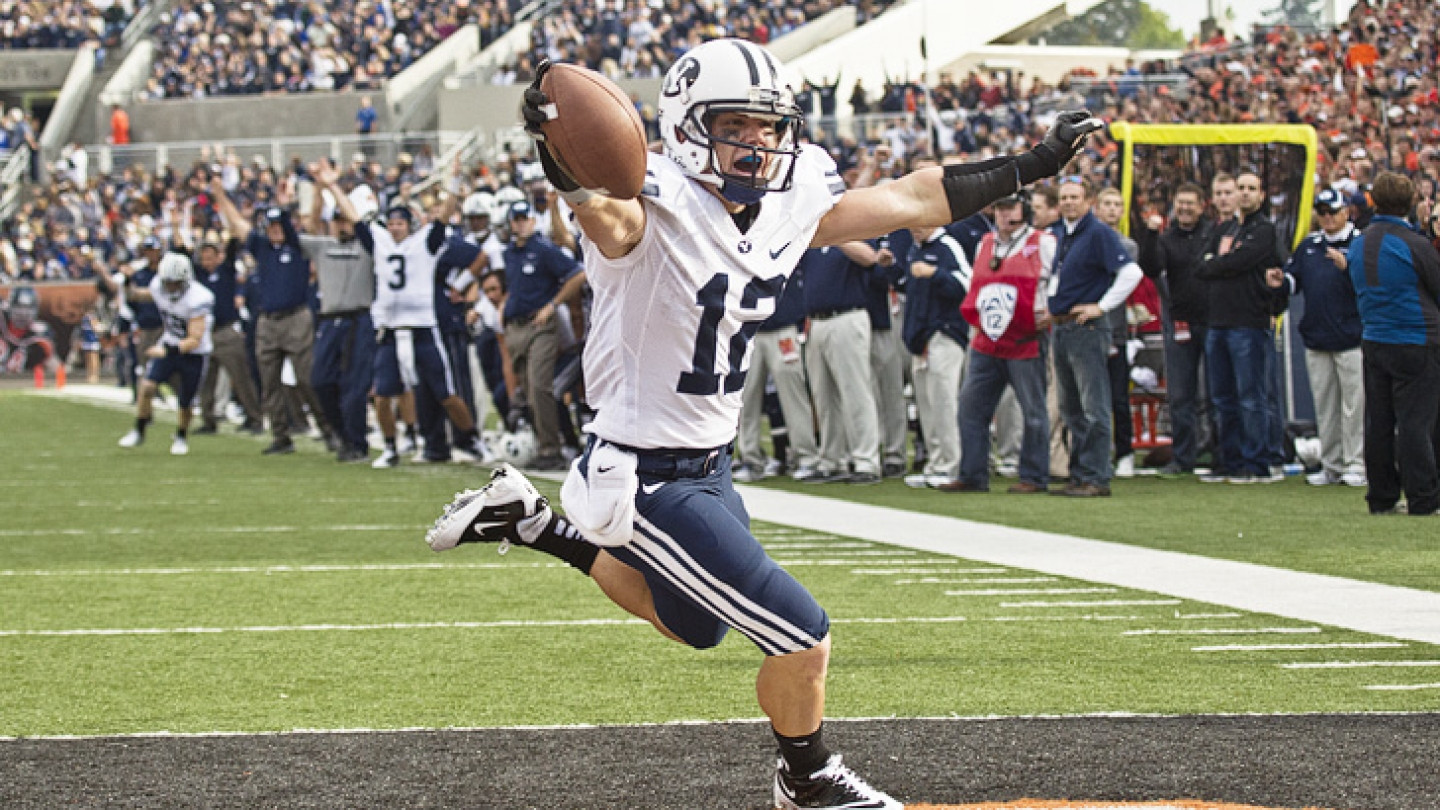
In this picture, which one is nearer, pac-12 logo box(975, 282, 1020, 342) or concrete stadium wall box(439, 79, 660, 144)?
pac-12 logo box(975, 282, 1020, 342)

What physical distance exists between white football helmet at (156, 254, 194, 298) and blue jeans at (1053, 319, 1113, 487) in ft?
26.8

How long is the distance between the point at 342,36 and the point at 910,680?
36703 millimetres

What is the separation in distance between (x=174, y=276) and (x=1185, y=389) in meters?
8.60

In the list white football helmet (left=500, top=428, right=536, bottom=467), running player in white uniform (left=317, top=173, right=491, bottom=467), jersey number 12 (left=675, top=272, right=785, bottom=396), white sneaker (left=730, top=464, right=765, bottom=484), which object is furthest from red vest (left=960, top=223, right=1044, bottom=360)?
jersey number 12 (left=675, top=272, right=785, bottom=396)

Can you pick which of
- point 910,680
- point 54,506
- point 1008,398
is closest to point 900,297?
point 1008,398

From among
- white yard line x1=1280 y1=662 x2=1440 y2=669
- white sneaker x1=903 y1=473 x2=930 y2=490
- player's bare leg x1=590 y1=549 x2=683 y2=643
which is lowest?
white sneaker x1=903 y1=473 x2=930 y2=490

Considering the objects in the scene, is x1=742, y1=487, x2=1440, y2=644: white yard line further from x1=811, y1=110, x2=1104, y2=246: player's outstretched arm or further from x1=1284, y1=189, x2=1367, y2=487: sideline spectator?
x1=1284, y1=189, x2=1367, y2=487: sideline spectator

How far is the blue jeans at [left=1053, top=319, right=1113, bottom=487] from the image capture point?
10.7 meters

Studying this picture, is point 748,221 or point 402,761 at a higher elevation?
point 748,221

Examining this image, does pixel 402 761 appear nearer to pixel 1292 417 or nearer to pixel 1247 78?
pixel 1292 417

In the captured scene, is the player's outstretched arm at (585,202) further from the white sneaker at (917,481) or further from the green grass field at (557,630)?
the white sneaker at (917,481)

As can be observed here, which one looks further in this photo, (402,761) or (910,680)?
(910,680)

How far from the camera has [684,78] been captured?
163 inches

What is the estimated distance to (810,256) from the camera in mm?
11562
